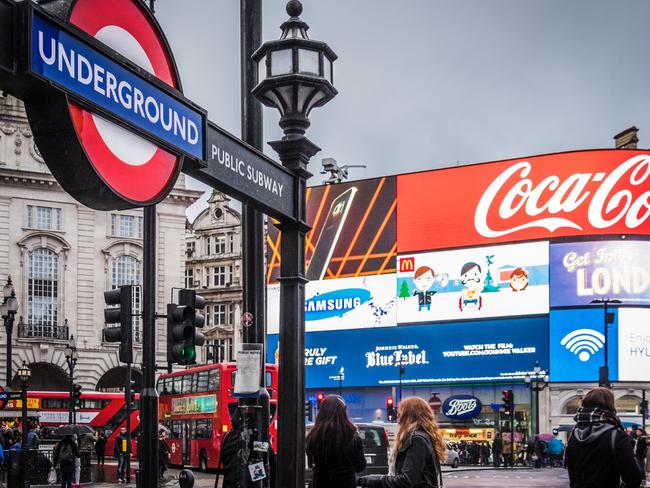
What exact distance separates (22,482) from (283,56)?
49.8 feet

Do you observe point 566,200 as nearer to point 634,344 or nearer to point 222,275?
point 634,344

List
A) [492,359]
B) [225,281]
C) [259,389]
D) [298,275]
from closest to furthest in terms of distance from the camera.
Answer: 1. [298,275]
2. [259,389]
3. [492,359]
4. [225,281]

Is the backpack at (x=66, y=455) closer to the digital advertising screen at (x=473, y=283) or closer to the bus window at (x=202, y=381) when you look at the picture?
the bus window at (x=202, y=381)

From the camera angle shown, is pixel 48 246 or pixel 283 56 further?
pixel 48 246

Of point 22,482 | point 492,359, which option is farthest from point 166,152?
point 492,359

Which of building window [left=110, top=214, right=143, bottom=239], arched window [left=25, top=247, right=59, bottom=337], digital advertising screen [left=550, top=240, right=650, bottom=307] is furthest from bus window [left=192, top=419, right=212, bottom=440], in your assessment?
building window [left=110, top=214, right=143, bottom=239]

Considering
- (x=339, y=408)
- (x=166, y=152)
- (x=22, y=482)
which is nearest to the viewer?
(x=166, y=152)

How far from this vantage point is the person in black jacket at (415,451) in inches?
267

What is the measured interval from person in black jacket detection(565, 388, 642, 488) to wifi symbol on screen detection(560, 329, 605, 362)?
52309 mm

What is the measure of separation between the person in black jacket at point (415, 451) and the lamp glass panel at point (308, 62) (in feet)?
8.48

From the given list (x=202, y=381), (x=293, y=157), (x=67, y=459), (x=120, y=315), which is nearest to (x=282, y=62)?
(x=293, y=157)

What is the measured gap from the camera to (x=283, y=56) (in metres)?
7.80

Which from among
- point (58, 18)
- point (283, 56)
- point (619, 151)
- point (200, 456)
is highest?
point (619, 151)

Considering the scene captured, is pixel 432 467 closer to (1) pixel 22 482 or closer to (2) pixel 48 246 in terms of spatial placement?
(1) pixel 22 482
